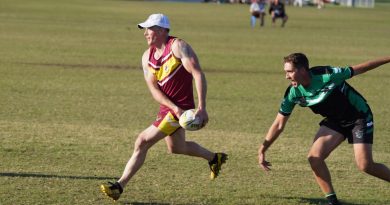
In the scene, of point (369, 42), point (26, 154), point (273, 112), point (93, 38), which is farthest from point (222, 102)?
point (369, 42)

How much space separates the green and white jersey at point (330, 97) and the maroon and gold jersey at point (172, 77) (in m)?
1.04

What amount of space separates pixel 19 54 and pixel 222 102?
1112cm

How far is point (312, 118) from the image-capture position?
16453mm

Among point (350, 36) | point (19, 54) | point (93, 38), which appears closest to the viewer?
point (19, 54)

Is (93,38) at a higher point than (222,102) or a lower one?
lower

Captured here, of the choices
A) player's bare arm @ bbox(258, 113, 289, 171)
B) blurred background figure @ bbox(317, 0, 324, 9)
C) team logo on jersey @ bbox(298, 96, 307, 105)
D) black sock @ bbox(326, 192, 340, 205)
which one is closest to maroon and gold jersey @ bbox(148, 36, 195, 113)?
player's bare arm @ bbox(258, 113, 289, 171)

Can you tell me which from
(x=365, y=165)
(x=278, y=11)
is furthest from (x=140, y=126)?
(x=278, y=11)

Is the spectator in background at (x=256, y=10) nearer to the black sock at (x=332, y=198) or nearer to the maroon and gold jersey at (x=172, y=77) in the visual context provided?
the maroon and gold jersey at (x=172, y=77)

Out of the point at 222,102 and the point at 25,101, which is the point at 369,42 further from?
the point at 25,101

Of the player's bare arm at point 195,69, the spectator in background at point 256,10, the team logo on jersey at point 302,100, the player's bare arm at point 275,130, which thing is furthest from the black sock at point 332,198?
the spectator in background at point 256,10

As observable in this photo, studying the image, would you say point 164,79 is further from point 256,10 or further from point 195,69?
point 256,10

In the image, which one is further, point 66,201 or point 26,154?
point 26,154

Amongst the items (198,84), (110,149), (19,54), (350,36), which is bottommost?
(350,36)

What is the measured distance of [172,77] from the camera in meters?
9.27
